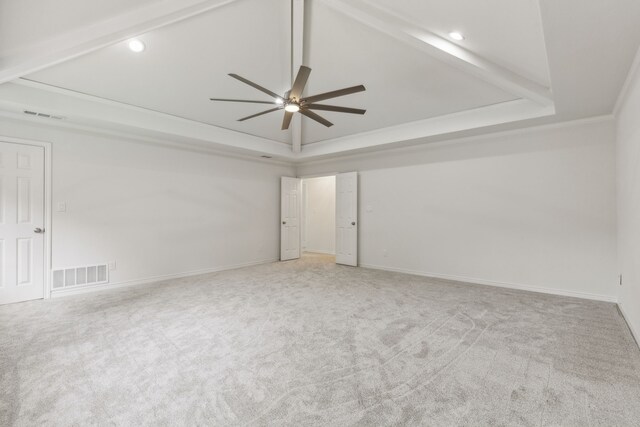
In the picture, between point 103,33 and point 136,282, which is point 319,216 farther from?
point 103,33

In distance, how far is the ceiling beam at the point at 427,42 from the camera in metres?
2.91

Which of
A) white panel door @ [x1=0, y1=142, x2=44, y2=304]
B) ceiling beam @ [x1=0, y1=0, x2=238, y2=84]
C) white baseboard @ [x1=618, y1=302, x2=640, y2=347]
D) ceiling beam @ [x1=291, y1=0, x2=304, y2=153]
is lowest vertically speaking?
white baseboard @ [x1=618, y1=302, x2=640, y2=347]

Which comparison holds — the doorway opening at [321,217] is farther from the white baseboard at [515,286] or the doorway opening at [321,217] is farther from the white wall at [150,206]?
the white baseboard at [515,286]

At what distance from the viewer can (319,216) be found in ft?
28.6

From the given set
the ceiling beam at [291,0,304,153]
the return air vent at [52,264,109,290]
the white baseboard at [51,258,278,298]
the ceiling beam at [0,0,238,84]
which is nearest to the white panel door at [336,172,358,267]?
the white baseboard at [51,258,278,298]

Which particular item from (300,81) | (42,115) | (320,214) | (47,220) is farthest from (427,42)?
(320,214)

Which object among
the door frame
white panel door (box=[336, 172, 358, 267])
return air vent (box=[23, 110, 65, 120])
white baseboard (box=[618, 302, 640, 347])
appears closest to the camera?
white baseboard (box=[618, 302, 640, 347])

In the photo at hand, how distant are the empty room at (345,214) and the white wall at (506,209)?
3 cm

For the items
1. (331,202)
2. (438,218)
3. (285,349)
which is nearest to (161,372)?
(285,349)

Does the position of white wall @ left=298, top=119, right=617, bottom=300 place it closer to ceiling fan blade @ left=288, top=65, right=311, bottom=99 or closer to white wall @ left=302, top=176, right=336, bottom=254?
white wall @ left=302, top=176, right=336, bottom=254

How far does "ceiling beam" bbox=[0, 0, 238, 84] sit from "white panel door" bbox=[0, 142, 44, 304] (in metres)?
1.33

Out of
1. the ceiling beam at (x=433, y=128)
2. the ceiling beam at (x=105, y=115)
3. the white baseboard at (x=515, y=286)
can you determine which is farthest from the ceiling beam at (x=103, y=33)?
the white baseboard at (x=515, y=286)

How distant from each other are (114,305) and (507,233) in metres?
5.80

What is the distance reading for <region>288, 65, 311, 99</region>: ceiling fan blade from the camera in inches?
98.6
